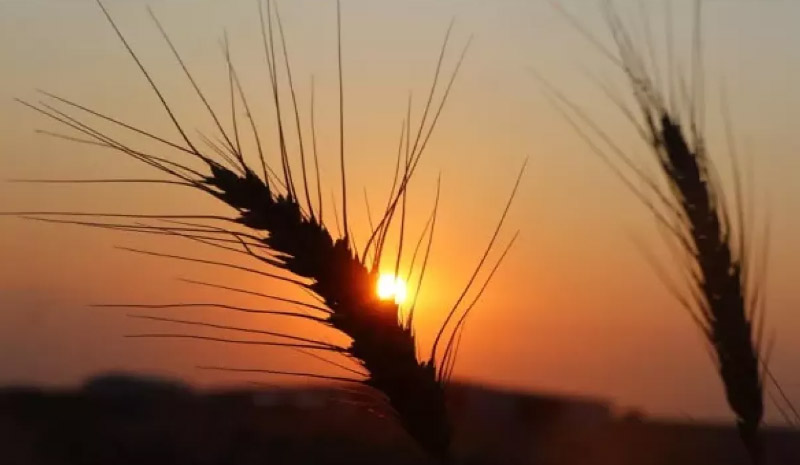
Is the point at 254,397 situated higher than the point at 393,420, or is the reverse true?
the point at 254,397

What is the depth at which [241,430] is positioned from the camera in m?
4.01

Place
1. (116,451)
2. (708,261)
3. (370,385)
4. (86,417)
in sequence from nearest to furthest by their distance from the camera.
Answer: (370,385)
(708,261)
(116,451)
(86,417)

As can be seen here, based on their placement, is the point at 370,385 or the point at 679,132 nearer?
the point at 370,385

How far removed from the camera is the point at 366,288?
1118 mm

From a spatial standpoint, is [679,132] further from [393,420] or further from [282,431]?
[282,431]

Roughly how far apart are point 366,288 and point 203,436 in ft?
9.80

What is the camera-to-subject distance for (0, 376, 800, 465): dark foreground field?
3.74 m

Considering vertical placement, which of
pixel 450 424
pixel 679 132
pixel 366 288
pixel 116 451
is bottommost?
pixel 450 424

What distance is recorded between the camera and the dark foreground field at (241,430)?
147 inches

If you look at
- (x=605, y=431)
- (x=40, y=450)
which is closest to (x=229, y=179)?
(x=605, y=431)

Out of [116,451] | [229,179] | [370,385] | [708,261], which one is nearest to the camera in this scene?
[229,179]

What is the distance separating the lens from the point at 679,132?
133cm

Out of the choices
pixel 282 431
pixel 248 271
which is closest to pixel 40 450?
pixel 282 431

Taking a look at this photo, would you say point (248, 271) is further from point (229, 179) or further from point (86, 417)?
point (86, 417)
